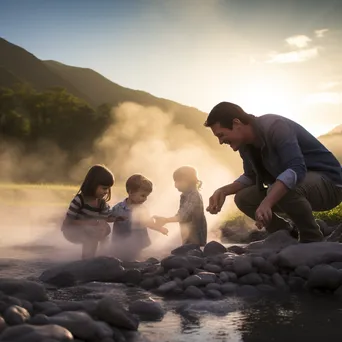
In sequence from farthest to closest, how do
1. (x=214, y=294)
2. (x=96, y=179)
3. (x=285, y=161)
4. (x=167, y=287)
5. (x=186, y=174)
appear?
1. (x=186, y=174)
2. (x=96, y=179)
3. (x=285, y=161)
4. (x=167, y=287)
5. (x=214, y=294)

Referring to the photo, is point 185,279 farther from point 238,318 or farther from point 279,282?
point 238,318

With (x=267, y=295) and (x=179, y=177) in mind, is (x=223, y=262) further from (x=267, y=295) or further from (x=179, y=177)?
(x=179, y=177)

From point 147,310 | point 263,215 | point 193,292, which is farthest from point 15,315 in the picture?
point 263,215

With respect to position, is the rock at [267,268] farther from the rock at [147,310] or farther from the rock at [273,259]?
the rock at [147,310]

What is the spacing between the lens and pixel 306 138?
6.67m

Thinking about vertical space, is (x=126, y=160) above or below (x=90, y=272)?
above

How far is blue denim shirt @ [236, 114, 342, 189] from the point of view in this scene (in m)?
6.09

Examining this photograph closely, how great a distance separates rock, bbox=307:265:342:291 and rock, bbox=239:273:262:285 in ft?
1.45

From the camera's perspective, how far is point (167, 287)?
17.3 feet

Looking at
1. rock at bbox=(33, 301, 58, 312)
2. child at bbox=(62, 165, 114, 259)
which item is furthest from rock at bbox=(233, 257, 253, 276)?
rock at bbox=(33, 301, 58, 312)

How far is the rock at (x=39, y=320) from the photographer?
3.51 meters

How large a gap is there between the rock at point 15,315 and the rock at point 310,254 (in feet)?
9.64

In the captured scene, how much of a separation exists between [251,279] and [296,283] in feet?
1.27

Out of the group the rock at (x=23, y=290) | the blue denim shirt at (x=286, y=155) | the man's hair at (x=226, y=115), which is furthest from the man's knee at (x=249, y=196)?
the rock at (x=23, y=290)
